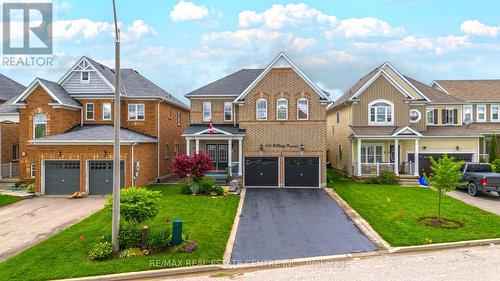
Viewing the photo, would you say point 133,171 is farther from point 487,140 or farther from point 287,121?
point 487,140

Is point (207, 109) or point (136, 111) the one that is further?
point (207, 109)

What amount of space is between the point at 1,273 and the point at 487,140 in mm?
38225

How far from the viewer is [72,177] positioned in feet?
75.5

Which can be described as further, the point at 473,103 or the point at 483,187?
the point at 473,103

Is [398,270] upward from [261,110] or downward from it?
downward

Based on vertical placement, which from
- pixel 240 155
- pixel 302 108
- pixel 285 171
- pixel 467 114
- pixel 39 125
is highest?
pixel 467 114

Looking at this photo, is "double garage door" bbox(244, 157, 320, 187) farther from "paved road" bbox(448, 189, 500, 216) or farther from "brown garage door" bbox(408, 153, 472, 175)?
"brown garage door" bbox(408, 153, 472, 175)

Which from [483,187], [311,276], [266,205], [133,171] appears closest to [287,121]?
[266,205]

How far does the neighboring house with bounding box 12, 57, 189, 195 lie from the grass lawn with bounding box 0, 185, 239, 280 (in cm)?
614

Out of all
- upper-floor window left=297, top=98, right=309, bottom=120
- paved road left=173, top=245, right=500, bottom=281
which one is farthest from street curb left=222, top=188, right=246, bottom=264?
upper-floor window left=297, top=98, right=309, bottom=120

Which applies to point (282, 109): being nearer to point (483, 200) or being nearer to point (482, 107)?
point (483, 200)

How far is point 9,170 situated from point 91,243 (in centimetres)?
2067

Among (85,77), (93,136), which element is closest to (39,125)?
(85,77)

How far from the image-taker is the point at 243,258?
11305mm
